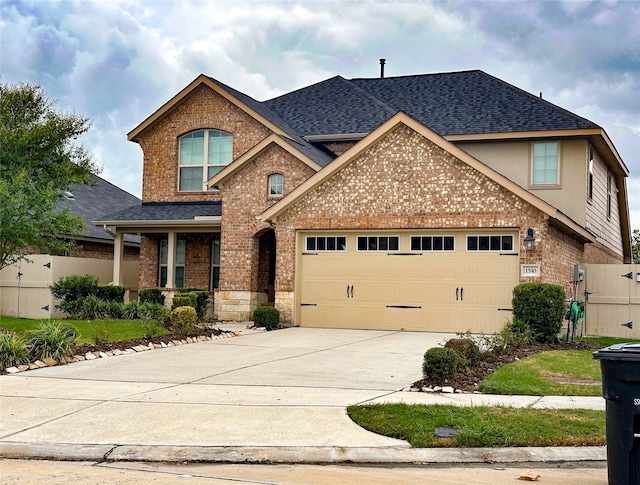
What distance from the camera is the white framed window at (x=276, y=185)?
22.8 metres

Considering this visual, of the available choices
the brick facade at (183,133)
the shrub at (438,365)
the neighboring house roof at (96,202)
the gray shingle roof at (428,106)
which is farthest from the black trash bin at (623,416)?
the neighboring house roof at (96,202)

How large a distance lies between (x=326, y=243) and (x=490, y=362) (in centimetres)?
800

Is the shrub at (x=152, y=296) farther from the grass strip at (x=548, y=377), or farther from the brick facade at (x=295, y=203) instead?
the grass strip at (x=548, y=377)

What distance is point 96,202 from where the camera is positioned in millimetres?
32594

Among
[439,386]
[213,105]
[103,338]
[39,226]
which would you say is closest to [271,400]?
[439,386]

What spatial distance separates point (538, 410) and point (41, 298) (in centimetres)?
1600

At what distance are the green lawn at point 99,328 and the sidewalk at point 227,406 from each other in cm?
188

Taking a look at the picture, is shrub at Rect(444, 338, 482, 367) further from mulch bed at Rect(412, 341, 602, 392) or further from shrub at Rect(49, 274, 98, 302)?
shrub at Rect(49, 274, 98, 302)

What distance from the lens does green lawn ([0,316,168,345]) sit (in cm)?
1662

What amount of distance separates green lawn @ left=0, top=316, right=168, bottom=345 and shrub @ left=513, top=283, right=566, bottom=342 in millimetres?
8153

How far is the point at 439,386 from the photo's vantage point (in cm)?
1102

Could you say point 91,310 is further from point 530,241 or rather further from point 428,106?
point 428,106

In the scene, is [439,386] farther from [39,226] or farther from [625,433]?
[39,226]

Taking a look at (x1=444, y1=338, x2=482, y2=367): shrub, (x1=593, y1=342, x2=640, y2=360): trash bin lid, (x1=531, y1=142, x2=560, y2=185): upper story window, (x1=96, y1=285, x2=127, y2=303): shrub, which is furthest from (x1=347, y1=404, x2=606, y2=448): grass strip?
(x1=96, y1=285, x2=127, y2=303): shrub
